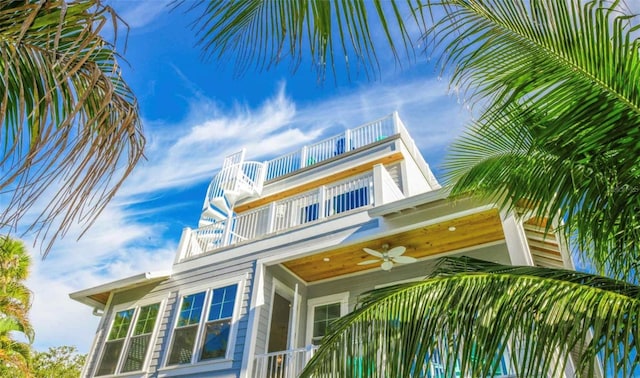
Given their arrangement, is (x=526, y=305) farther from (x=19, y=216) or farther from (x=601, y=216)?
(x=19, y=216)

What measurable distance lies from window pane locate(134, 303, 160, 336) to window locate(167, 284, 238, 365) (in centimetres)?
74

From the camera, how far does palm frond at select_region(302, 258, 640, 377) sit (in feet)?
5.93

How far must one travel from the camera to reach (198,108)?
20.1 ft

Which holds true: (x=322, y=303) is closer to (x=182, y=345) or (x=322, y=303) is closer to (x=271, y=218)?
(x=271, y=218)

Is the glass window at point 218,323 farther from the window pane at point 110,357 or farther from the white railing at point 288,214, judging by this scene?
the window pane at point 110,357

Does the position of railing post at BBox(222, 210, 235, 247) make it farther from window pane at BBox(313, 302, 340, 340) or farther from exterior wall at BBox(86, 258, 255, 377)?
window pane at BBox(313, 302, 340, 340)

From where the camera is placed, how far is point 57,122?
1278mm

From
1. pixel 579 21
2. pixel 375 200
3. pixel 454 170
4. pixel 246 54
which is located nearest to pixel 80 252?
pixel 246 54

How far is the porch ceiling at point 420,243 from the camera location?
6.41 metres

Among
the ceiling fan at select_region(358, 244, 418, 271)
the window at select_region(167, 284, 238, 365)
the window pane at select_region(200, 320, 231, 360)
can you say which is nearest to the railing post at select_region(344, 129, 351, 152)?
the ceiling fan at select_region(358, 244, 418, 271)

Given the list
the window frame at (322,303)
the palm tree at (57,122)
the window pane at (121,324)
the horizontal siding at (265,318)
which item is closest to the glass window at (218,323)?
the horizontal siding at (265,318)

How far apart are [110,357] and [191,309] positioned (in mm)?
2136

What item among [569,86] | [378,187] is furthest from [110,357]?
[569,86]

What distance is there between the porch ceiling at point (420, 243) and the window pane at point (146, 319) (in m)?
2.97
